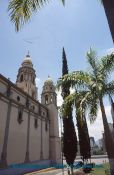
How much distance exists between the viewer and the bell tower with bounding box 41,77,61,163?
134 feet

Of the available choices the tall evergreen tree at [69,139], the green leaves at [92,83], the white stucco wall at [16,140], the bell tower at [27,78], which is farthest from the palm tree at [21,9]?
the bell tower at [27,78]

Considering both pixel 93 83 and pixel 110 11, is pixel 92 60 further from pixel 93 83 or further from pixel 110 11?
pixel 110 11

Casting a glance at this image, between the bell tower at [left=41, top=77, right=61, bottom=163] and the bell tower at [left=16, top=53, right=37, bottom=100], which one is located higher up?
the bell tower at [left=16, top=53, right=37, bottom=100]

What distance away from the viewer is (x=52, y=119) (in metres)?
43.6

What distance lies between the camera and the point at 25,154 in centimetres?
3022

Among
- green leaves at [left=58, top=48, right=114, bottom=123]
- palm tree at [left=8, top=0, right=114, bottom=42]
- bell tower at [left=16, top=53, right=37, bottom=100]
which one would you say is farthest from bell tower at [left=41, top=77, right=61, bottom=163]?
palm tree at [left=8, top=0, right=114, bottom=42]

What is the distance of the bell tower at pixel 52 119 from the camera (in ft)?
134

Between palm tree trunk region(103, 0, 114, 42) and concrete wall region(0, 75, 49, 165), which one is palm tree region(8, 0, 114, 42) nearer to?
palm tree trunk region(103, 0, 114, 42)

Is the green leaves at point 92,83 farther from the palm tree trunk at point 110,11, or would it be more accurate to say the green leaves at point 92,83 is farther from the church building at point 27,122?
the church building at point 27,122

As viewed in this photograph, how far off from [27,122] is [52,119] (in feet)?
39.1

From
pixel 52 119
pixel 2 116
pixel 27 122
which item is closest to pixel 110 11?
pixel 2 116

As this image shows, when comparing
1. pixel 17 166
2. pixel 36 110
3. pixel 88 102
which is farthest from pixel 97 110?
pixel 36 110

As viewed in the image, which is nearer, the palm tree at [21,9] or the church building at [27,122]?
the palm tree at [21,9]

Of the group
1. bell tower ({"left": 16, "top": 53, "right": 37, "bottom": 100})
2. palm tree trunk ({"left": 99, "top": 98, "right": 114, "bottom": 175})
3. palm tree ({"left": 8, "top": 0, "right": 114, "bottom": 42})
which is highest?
bell tower ({"left": 16, "top": 53, "right": 37, "bottom": 100})
